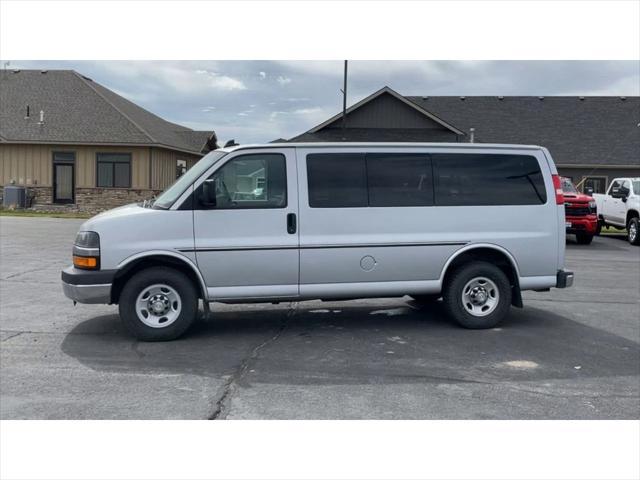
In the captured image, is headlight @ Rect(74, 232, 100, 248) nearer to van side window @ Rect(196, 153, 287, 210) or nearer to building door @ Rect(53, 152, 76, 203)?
van side window @ Rect(196, 153, 287, 210)

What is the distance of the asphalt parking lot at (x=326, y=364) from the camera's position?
519 cm

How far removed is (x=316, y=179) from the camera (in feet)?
24.7

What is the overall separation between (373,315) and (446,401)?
341 cm

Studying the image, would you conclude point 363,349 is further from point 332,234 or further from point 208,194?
point 208,194

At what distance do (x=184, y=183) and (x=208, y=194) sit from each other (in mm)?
447

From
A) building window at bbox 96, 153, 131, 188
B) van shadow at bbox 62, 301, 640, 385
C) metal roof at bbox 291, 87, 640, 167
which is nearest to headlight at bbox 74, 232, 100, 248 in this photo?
van shadow at bbox 62, 301, 640, 385

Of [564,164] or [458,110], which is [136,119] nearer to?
[458,110]

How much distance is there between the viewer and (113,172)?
3328 centimetres

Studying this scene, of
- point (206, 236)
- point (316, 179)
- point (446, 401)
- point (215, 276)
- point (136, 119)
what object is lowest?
point (446, 401)

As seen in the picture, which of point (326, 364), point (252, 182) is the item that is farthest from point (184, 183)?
point (326, 364)

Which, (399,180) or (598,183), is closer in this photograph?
(399,180)

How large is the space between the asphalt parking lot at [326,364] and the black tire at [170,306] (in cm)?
18

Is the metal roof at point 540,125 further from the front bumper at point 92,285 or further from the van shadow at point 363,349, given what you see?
the front bumper at point 92,285

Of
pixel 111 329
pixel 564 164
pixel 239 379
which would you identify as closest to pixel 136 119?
pixel 564 164
